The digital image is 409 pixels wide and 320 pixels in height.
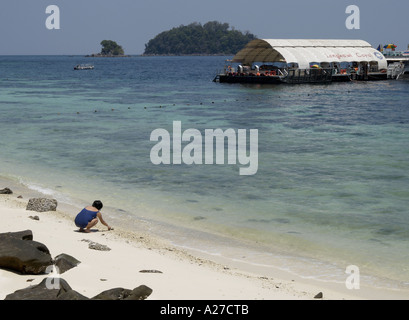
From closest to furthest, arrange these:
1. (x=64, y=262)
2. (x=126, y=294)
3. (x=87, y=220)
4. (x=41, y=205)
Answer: (x=126, y=294)
(x=64, y=262)
(x=87, y=220)
(x=41, y=205)

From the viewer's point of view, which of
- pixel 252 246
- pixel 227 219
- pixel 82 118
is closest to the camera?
pixel 252 246

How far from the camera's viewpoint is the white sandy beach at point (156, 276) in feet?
32.3

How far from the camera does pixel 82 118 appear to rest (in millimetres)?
42969

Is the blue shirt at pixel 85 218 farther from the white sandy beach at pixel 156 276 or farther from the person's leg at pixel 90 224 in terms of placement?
the white sandy beach at pixel 156 276

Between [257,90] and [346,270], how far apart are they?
203 feet

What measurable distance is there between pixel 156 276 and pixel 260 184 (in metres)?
11.0
